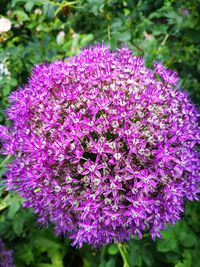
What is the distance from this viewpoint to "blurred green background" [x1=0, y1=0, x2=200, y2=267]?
169 centimetres

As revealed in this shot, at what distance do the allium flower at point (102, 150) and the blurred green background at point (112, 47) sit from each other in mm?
320

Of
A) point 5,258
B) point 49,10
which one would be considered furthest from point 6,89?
point 5,258

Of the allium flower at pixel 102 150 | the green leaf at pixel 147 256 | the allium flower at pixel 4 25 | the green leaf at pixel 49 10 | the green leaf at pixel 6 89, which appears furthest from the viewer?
the allium flower at pixel 4 25

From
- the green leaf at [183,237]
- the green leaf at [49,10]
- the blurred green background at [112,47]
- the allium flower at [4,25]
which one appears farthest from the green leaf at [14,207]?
the allium flower at [4,25]

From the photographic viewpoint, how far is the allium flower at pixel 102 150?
3.94 feet

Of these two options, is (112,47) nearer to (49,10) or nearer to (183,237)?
(49,10)

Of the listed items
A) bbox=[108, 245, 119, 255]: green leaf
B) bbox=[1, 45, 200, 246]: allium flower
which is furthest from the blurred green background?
bbox=[1, 45, 200, 246]: allium flower

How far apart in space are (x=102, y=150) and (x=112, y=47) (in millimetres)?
651

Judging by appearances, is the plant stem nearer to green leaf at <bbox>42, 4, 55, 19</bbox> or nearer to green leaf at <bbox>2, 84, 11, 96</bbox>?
green leaf at <bbox>2, 84, 11, 96</bbox>

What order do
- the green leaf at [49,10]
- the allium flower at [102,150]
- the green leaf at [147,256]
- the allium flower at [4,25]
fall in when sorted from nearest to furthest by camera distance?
the allium flower at [102,150], the green leaf at [49,10], the green leaf at [147,256], the allium flower at [4,25]

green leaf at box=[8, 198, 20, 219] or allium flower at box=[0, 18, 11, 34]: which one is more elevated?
allium flower at box=[0, 18, 11, 34]

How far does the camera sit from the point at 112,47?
1669 mm

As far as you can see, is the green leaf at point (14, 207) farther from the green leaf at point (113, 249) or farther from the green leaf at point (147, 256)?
the green leaf at point (147, 256)

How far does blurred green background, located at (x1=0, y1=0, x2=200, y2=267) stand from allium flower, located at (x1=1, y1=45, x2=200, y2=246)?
1.05 ft
